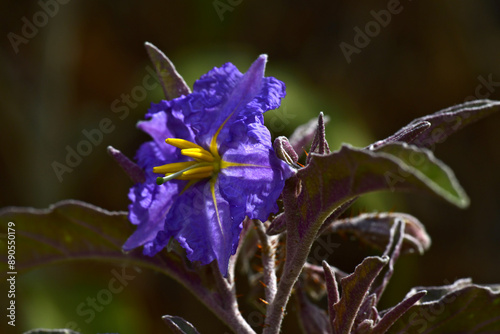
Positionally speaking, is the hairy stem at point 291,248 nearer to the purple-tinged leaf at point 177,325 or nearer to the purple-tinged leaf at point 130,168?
the purple-tinged leaf at point 177,325

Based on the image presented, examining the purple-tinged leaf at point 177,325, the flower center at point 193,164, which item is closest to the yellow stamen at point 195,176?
the flower center at point 193,164

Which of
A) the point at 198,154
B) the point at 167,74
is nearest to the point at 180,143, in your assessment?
the point at 198,154

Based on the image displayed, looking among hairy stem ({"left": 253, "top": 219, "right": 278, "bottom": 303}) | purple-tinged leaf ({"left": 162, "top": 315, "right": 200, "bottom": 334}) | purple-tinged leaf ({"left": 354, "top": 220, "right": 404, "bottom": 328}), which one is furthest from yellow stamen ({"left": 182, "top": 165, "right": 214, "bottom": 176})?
purple-tinged leaf ({"left": 354, "top": 220, "right": 404, "bottom": 328})

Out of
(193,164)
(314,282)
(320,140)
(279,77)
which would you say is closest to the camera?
(320,140)

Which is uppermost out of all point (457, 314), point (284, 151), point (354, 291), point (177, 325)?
point (284, 151)

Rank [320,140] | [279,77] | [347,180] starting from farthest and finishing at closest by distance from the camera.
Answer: [279,77] → [320,140] → [347,180]

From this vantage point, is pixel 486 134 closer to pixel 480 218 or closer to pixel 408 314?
pixel 480 218

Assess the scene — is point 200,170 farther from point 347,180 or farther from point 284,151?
point 347,180
